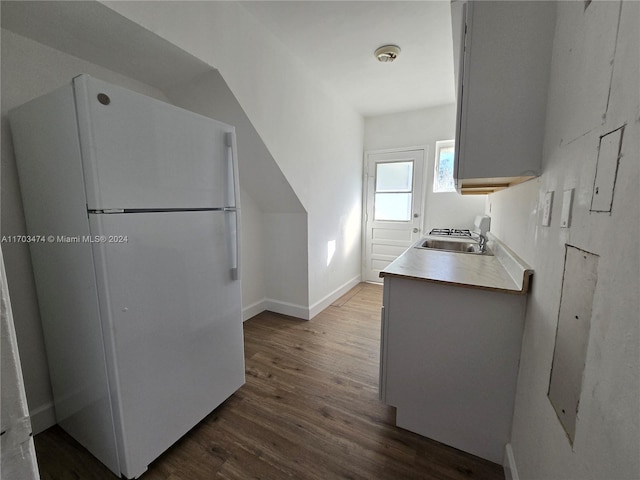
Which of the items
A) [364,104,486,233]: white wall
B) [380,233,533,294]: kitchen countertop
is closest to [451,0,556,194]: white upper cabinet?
[380,233,533,294]: kitchen countertop

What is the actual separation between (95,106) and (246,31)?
1.37 meters

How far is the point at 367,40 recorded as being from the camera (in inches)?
84.4

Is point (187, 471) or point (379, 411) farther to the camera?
point (379, 411)

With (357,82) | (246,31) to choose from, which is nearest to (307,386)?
(246,31)

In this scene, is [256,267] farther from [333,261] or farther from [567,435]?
[567,435]

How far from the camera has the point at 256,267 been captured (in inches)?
121

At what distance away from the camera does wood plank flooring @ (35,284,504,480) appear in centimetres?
129

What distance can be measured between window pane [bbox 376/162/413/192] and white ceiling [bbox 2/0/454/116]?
3.45 feet

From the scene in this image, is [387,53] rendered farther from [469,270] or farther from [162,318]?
[162,318]

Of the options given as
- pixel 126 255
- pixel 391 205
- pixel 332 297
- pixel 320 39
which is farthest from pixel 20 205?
pixel 391 205

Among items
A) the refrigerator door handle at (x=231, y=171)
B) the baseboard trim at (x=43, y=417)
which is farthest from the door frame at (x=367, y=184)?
the baseboard trim at (x=43, y=417)

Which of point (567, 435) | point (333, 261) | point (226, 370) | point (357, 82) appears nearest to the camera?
point (567, 435)

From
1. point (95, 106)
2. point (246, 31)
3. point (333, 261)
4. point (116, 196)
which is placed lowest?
point (333, 261)

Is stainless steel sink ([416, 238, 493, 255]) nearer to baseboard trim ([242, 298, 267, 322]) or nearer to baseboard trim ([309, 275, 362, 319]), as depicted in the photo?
baseboard trim ([309, 275, 362, 319])
